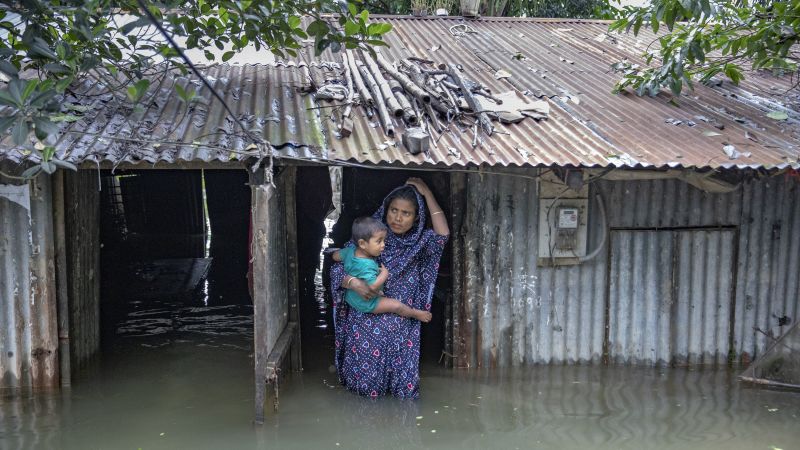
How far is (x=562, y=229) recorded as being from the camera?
6.17 metres

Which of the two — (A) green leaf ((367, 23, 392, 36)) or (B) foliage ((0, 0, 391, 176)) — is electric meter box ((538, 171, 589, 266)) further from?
(B) foliage ((0, 0, 391, 176))

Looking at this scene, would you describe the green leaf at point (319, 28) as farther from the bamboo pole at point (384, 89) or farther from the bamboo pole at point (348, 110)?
the bamboo pole at point (384, 89)

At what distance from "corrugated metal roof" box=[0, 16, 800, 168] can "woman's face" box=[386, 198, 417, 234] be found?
51 cm

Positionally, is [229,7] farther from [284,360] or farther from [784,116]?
[784,116]

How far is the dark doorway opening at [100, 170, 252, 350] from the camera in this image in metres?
8.36

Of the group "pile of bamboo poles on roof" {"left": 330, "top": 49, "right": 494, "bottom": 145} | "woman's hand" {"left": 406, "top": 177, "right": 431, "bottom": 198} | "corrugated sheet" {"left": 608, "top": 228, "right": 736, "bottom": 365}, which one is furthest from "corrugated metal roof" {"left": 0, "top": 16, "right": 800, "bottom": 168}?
"corrugated sheet" {"left": 608, "top": 228, "right": 736, "bottom": 365}

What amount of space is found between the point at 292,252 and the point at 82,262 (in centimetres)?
190

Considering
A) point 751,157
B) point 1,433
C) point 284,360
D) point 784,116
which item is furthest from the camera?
point 784,116

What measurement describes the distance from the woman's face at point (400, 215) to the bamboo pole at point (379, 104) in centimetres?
55

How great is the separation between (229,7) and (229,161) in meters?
1.07

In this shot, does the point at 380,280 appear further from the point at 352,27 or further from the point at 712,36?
the point at 712,36

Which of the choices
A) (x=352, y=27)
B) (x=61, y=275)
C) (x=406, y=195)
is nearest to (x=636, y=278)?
(x=406, y=195)

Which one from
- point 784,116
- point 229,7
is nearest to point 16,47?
point 229,7

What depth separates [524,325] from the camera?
20.7ft
